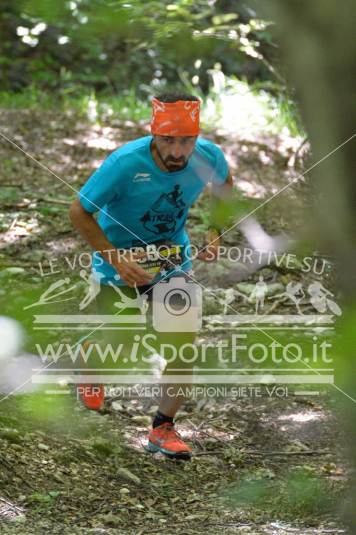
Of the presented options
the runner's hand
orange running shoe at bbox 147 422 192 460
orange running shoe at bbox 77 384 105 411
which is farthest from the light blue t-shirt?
orange running shoe at bbox 147 422 192 460

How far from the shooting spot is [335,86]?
0.89 metres

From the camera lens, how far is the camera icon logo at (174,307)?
13.8ft

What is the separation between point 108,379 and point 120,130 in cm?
412

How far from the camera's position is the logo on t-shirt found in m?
4.12

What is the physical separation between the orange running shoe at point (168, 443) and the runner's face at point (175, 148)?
1250 millimetres

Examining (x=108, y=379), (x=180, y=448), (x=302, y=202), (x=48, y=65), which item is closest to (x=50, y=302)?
(x=302, y=202)

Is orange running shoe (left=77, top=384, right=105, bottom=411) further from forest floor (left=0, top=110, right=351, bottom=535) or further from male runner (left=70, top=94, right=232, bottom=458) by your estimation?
male runner (left=70, top=94, right=232, bottom=458)

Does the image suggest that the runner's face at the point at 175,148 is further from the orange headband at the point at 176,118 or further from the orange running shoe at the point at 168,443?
the orange running shoe at the point at 168,443

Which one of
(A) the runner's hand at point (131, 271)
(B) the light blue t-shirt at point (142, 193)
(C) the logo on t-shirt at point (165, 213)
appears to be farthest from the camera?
(C) the logo on t-shirt at point (165, 213)

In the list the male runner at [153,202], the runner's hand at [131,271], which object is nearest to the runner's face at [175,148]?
the male runner at [153,202]

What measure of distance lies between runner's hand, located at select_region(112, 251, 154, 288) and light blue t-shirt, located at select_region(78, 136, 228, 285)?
0.27 metres

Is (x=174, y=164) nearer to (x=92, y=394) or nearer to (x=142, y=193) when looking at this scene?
(x=142, y=193)

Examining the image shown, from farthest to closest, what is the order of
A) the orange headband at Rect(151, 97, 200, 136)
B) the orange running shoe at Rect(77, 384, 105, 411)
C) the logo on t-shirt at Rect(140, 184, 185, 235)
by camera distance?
the orange running shoe at Rect(77, 384, 105, 411) → the logo on t-shirt at Rect(140, 184, 185, 235) → the orange headband at Rect(151, 97, 200, 136)

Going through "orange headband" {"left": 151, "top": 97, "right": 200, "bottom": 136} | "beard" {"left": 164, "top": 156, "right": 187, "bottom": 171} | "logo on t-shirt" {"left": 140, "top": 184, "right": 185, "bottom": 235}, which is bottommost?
"logo on t-shirt" {"left": 140, "top": 184, "right": 185, "bottom": 235}
